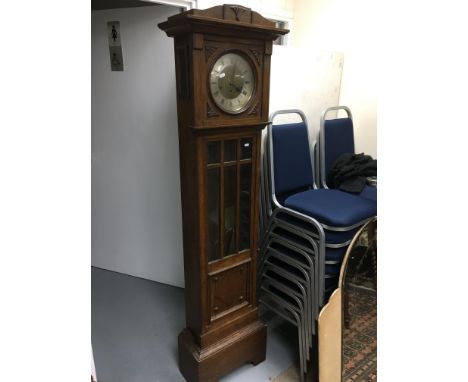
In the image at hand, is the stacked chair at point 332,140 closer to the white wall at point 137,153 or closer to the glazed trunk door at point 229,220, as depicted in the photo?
the glazed trunk door at point 229,220

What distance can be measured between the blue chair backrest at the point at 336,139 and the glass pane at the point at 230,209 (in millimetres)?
841

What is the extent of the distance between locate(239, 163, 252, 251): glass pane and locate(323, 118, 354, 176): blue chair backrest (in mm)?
776

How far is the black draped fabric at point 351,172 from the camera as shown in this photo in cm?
187

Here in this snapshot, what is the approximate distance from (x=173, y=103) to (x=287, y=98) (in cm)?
65

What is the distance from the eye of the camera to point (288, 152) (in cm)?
179

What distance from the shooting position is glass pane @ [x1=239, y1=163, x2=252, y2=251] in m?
1.44

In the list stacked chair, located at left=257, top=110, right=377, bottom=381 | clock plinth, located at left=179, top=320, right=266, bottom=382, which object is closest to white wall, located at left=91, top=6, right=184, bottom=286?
stacked chair, located at left=257, top=110, right=377, bottom=381

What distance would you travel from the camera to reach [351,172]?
1.91m

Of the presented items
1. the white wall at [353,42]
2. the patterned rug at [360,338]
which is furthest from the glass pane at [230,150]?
the white wall at [353,42]

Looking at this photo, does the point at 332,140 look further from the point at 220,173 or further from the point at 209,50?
the point at 209,50
